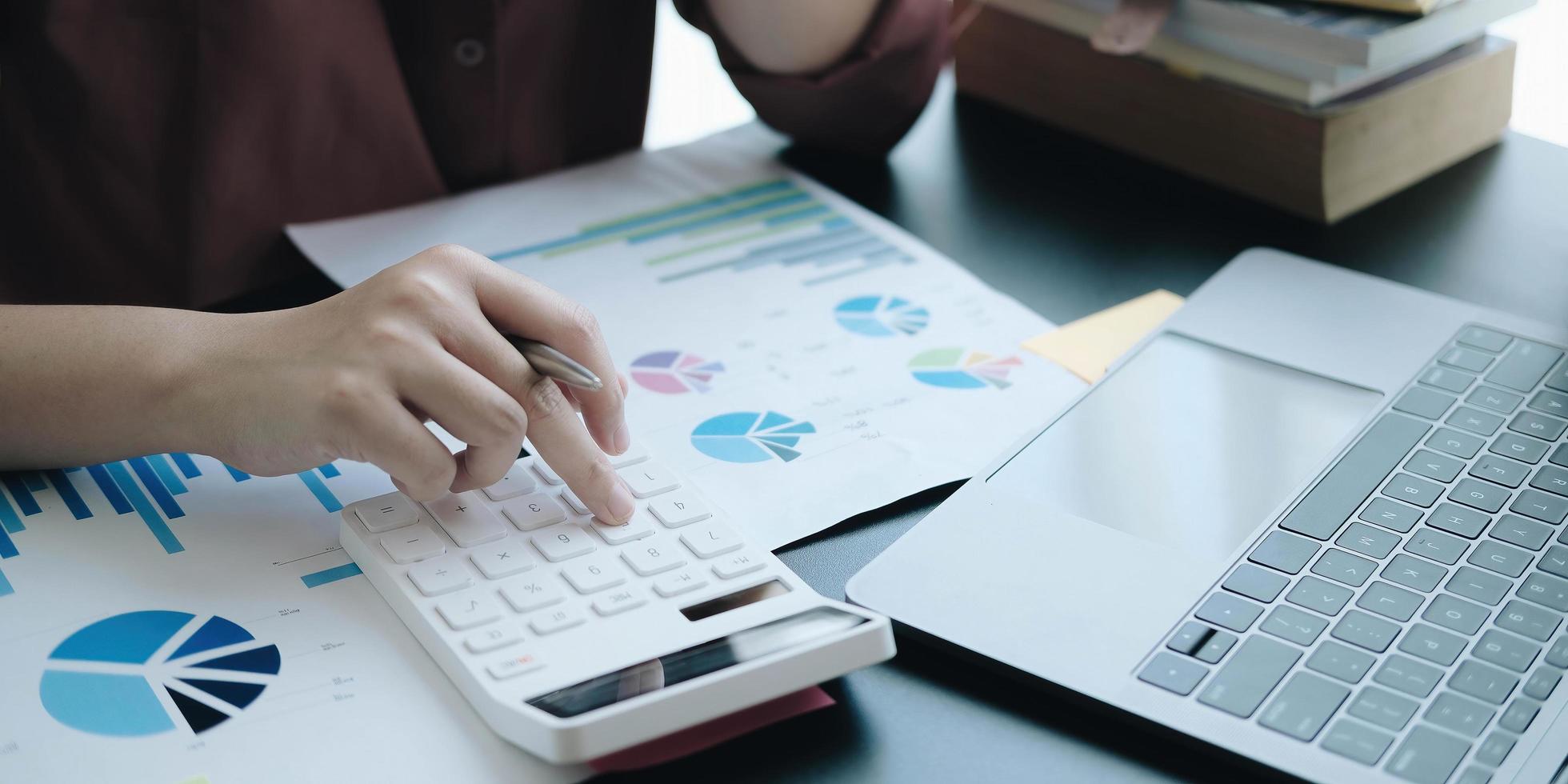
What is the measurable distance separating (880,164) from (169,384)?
1.77 ft

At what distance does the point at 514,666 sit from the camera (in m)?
0.45

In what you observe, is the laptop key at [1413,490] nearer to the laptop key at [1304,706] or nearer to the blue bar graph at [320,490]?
the laptop key at [1304,706]

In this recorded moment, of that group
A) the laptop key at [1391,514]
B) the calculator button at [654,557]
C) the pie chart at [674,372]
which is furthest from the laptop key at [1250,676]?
the pie chart at [674,372]

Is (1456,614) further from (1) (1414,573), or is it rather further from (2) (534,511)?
(2) (534,511)

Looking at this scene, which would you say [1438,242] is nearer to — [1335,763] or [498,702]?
[1335,763]

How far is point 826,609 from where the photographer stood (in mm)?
480

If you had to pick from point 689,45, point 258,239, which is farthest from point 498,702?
point 689,45

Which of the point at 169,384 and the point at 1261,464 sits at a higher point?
the point at 169,384

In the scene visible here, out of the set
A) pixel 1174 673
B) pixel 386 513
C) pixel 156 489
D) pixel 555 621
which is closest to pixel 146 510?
pixel 156 489

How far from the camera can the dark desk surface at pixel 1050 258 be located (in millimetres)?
460

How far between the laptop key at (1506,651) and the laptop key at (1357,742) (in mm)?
65

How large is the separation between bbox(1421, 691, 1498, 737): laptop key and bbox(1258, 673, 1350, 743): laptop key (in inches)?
1.1

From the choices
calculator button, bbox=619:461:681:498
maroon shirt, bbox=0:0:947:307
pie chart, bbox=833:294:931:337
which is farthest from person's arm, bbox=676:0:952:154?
calculator button, bbox=619:461:681:498

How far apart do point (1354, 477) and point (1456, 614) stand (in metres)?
0.10
